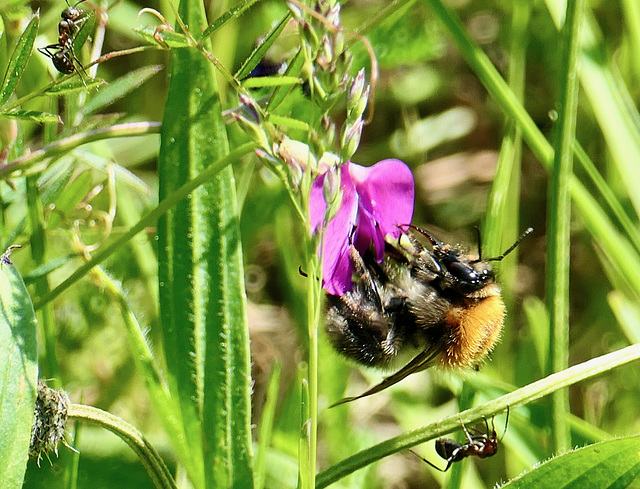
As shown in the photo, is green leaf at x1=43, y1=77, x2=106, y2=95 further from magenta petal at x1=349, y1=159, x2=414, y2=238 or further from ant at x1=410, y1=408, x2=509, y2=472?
ant at x1=410, y1=408, x2=509, y2=472

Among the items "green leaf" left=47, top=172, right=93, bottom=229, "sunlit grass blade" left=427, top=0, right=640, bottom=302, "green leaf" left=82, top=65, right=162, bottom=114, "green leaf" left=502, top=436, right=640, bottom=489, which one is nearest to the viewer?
"green leaf" left=502, top=436, right=640, bottom=489

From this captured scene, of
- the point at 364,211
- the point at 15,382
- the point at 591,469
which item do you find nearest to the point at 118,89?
the point at 364,211

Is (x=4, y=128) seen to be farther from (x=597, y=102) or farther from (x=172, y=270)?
(x=597, y=102)

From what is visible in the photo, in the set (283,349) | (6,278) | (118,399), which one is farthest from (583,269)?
(6,278)

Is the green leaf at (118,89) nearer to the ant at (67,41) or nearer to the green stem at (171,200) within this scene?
the ant at (67,41)

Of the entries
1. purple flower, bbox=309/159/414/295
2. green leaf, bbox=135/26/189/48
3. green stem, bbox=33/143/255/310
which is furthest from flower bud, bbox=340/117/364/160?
green leaf, bbox=135/26/189/48

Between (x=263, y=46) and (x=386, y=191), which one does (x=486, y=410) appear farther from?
(x=263, y=46)
